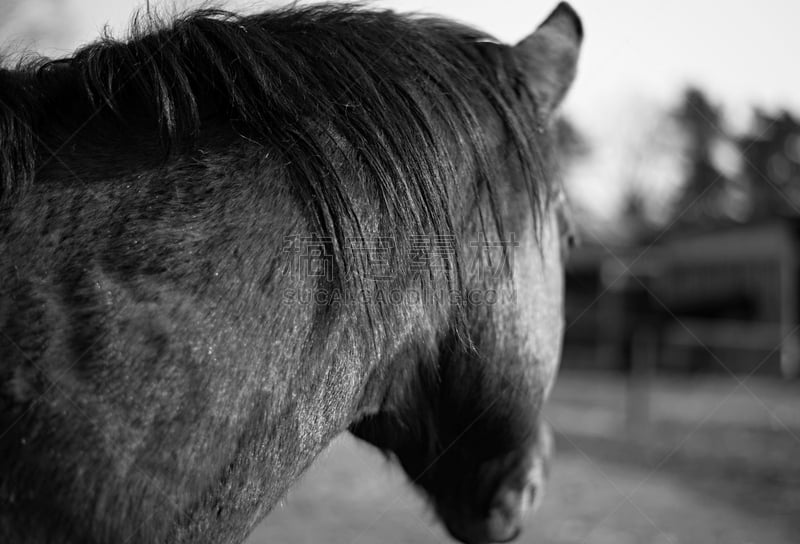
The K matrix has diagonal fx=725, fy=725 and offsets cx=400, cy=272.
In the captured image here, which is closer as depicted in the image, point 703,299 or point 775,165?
point 703,299

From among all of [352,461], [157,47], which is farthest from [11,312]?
[352,461]

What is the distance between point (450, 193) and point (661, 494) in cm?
514

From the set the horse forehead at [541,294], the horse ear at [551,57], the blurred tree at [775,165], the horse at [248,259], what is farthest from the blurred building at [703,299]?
the blurred tree at [775,165]

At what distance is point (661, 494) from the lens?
18.6ft

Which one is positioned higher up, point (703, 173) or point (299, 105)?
point (299, 105)

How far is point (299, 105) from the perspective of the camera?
122 centimetres

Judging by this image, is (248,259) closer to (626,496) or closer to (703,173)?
(626,496)

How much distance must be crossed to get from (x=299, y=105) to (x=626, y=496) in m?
5.22

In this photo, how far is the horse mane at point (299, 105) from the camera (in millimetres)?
1153

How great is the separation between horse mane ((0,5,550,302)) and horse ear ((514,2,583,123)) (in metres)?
0.29

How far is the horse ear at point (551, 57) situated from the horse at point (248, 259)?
0.22ft

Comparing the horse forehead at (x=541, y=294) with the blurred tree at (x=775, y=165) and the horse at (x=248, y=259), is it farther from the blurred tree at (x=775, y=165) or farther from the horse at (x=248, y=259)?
the blurred tree at (x=775, y=165)

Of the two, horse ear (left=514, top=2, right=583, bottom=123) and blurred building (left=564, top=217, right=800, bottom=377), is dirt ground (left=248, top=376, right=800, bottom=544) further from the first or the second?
blurred building (left=564, top=217, right=800, bottom=377)

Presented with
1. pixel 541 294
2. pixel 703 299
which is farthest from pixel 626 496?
pixel 703 299
